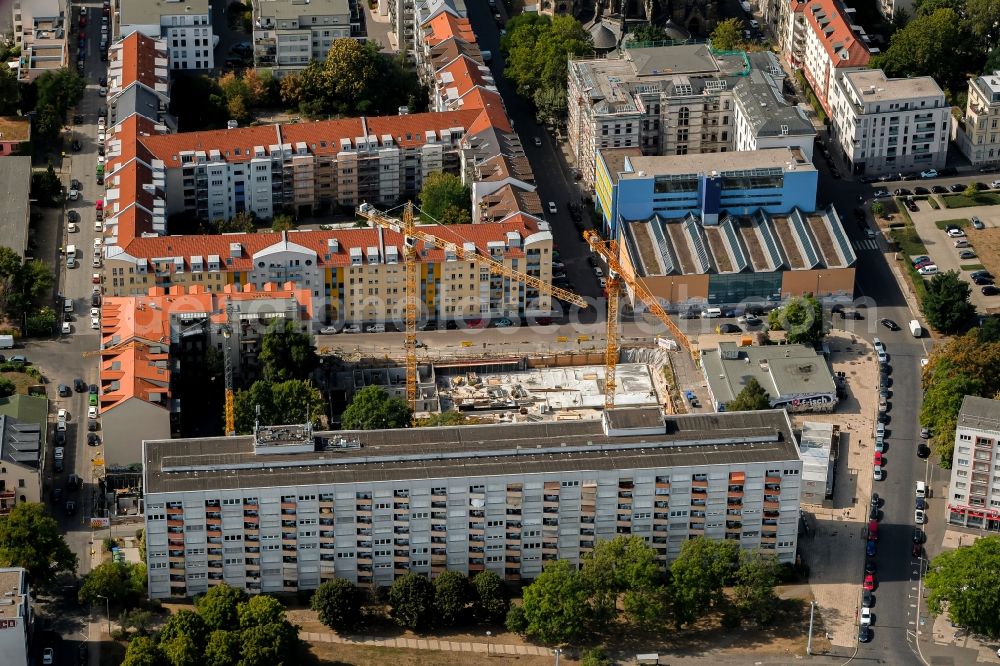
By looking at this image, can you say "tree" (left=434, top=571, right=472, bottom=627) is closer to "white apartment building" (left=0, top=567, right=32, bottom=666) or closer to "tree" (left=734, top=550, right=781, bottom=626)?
"tree" (left=734, top=550, right=781, bottom=626)

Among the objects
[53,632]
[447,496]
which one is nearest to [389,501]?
[447,496]

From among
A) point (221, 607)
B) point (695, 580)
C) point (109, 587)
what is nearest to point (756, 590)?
point (695, 580)

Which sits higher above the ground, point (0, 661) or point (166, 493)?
point (166, 493)

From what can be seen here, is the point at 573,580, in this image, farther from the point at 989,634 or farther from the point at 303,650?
the point at 989,634

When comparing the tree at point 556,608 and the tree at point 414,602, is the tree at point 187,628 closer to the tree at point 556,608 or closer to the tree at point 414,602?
the tree at point 414,602

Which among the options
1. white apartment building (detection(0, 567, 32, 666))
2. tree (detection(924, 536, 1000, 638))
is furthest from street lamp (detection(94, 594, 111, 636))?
tree (detection(924, 536, 1000, 638))

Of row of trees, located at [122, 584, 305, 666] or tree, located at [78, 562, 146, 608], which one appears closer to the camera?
row of trees, located at [122, 584, 305, 666]

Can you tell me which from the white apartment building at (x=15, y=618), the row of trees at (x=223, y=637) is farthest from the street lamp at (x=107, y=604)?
the white apartment building at (x=15, y=618)
